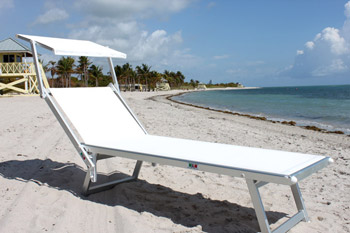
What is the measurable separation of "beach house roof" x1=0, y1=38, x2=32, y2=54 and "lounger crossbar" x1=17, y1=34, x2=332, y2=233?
72.6ft

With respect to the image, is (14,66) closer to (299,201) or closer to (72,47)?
(72,47)

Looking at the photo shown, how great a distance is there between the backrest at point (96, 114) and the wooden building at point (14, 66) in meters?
21.0

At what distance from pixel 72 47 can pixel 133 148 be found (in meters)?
1.48

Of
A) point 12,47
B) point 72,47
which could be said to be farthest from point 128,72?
point 72,47

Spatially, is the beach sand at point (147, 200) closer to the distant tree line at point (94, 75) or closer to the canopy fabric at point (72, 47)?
the canopy fabric at point (72, 47)

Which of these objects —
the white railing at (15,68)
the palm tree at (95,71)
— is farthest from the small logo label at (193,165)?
the palm tree at (95,71)

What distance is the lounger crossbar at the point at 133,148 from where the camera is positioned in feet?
7.13

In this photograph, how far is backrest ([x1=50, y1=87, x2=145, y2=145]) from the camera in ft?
11.0

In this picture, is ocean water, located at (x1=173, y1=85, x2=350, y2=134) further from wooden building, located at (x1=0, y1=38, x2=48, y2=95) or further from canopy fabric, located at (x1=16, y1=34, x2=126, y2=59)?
wooden building, located at (x1=0, y1=38, x2=48, y2=95)

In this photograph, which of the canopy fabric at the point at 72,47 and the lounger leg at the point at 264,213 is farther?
the canopy fabric at the point at 72,47

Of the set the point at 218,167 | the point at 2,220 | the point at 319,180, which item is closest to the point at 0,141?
the point at 2,220

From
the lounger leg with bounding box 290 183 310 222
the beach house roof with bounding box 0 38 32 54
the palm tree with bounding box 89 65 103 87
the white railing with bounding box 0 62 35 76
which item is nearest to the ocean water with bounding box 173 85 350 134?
the lounger leg with bounding box 290 183 310 222

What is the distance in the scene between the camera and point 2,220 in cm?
245

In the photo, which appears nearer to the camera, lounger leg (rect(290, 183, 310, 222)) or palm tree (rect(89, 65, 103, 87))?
lounger leg (rect(290, 183, 310, 222))
